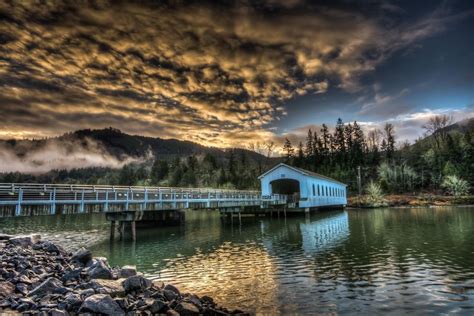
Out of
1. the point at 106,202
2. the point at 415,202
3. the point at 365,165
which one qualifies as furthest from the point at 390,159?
the point at 106,202

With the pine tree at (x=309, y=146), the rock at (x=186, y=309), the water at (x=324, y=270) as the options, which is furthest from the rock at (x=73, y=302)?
the pine tree at (x=309, y=146)

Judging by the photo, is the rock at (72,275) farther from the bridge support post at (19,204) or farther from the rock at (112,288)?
the bridge support post at (19,204)

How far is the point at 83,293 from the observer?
9711 millimetres

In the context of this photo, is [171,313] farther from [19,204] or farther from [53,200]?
[53,200]

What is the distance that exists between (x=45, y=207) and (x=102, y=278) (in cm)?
1173

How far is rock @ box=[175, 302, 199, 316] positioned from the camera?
9.10 m

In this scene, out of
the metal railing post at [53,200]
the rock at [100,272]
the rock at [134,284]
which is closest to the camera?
the rock at [134,284]

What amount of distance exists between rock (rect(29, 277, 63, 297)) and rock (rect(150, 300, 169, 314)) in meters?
3.25

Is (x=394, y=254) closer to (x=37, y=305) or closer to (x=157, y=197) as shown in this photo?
(x=37, y=305)

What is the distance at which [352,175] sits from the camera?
9850 centimetres

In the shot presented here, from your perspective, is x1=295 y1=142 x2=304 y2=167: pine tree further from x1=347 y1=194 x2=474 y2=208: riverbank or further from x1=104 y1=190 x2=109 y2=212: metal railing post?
x1=104 y1=190 x2=109 y2=212: metal railing post

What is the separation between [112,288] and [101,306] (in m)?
1.47

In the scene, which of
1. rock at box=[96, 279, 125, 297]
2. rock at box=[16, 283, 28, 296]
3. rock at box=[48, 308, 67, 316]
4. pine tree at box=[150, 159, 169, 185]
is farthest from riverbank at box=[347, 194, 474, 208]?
pine tree at box=[150, 159, 169, 185]

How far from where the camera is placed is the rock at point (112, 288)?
9899 mm
